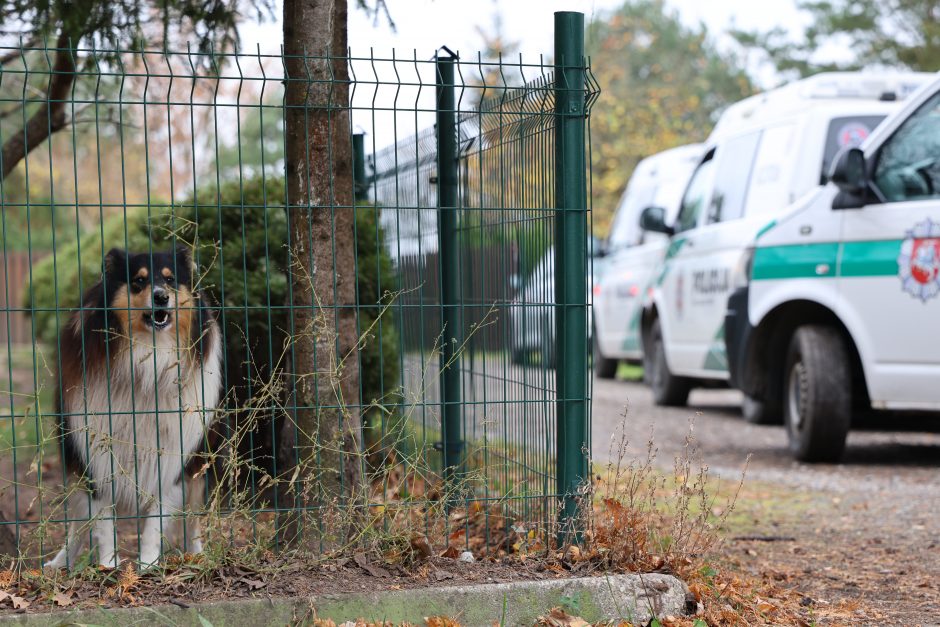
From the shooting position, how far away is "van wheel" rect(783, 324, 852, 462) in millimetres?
8297

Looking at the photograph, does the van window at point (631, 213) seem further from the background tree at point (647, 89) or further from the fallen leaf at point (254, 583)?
the fallen leaf at point (254, 583)

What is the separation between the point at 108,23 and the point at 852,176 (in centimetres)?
503

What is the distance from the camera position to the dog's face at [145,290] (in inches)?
194

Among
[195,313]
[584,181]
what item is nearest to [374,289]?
[195,313]

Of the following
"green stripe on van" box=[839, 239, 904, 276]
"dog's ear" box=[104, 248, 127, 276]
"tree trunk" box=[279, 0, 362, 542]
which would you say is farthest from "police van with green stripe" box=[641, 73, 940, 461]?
"dog's ear" box=[104, 248, 127, 276]

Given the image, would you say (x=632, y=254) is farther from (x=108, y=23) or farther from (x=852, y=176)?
(x=108, y=23)

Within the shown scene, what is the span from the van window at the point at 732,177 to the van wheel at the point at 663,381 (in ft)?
7.91

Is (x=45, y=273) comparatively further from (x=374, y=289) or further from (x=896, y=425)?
(x=896, y=425)

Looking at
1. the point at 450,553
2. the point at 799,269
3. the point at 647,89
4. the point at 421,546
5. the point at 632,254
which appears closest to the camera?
the point at 421,546

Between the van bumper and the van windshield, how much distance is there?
1373mm

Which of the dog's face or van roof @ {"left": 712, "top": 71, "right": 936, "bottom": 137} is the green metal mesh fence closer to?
the dog's face

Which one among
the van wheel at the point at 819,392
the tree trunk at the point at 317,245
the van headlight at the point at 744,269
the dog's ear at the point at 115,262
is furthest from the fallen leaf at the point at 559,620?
the van headlight at the point at 744,269

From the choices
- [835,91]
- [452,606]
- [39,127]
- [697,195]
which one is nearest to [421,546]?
[452,606]

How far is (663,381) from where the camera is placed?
12805 millimetres
